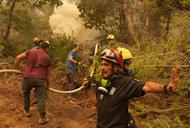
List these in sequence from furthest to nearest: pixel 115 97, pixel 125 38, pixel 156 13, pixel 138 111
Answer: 1. pixel 125 38
2. pixel 156 13
3. pixel 138 111
4. pixel 115 97

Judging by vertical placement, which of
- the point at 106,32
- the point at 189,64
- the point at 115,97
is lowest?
the point at 115,97

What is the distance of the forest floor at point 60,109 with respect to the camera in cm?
809

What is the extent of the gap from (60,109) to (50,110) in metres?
0.36

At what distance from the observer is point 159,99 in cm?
941

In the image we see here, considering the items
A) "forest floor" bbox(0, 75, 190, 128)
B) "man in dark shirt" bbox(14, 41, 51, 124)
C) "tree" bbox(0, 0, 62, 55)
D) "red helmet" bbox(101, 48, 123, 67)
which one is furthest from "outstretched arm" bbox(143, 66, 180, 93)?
"tree" bbox(0, 0, 62, 55)

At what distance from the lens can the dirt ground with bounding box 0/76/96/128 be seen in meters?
8.32

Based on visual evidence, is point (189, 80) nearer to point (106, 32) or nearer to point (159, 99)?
point (159, 99)

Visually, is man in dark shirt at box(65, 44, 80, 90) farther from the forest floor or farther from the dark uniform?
the dark uniform

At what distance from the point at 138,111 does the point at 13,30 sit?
10.7 m

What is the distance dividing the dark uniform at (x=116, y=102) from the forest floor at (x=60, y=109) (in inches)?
135

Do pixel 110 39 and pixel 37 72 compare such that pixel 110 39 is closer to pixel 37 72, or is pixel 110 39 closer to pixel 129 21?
pixel 37 72

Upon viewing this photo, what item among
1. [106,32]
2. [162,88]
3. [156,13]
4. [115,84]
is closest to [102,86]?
[115,84]

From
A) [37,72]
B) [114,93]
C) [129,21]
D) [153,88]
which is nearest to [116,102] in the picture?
[114,93]

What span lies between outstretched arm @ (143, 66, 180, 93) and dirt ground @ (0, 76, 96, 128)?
4.77 meters
